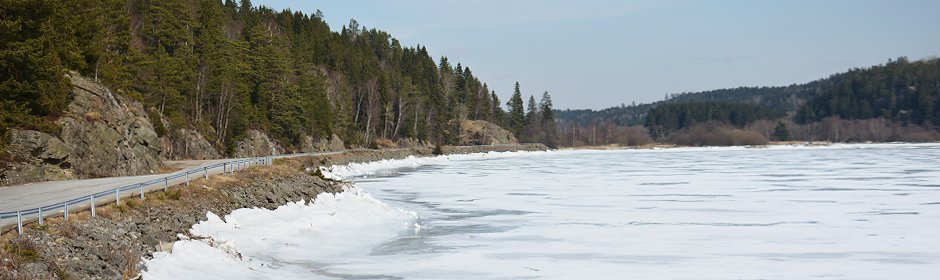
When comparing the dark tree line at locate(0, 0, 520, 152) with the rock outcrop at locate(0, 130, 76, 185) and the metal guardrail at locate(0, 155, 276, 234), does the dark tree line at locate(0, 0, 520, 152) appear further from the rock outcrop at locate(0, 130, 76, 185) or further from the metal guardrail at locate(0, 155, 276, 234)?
the metal guardrail at locate(0, 155, 276, 234)

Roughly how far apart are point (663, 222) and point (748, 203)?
773 cm

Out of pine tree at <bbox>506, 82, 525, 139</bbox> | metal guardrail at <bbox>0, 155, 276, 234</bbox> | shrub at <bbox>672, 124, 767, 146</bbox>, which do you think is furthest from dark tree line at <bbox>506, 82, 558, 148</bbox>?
metal guardrail at <bbox>0, 155, 276, 234</bbox>

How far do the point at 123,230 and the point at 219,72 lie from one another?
5087cm

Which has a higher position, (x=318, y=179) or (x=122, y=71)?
(x=122, y=71)

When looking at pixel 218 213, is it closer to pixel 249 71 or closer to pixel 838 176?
pixel 838 176

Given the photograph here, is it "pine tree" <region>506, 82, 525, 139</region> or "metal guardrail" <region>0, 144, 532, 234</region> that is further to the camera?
"pine tree" <region>506, 82, 525, 139</region>

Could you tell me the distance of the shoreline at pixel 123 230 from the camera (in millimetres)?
12284

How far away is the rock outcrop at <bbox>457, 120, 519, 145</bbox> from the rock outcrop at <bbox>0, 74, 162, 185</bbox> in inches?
3664

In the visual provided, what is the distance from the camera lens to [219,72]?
64062 mm

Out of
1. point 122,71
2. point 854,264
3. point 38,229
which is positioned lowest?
point 854,264

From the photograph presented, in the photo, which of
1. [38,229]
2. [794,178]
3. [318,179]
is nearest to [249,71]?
[318,179]

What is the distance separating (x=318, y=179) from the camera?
110 feet

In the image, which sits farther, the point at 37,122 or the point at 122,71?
the point at 122,71

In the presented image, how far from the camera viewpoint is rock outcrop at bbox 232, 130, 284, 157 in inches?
2507
